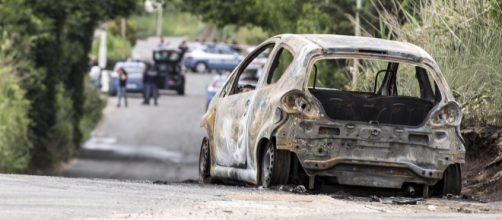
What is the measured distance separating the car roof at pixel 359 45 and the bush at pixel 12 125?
46.4 ft

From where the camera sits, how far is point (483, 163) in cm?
1457

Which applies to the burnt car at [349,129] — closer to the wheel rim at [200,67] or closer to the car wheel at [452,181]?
the car wheel at [452,181]

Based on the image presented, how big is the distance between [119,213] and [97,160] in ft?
97.0

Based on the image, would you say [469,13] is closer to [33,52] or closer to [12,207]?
[12,207]

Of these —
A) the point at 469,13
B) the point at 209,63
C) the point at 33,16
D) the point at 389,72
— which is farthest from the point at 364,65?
the point at 209,63

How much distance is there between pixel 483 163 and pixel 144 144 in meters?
29.8

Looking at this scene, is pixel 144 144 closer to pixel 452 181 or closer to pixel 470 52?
pixel 470 52

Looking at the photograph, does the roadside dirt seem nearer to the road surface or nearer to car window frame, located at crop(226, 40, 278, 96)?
the road surface

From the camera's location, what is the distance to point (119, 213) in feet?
31.3

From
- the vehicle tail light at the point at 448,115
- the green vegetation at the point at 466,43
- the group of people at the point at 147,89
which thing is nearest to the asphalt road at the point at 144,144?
the group of people at the point at 147,89

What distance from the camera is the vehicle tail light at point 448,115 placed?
12023mm

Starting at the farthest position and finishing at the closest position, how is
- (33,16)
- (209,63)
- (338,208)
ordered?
(209,63), (33,16), (338,208)

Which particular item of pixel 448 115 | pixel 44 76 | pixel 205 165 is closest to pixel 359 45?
pixel 448 115

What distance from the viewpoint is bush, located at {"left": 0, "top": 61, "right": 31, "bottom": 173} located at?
26.7 meters
